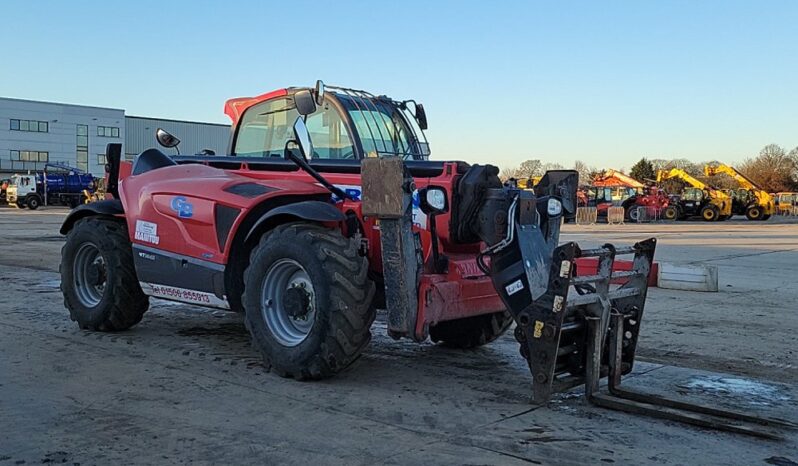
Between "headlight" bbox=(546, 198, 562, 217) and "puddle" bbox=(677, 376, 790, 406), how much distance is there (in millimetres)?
1560

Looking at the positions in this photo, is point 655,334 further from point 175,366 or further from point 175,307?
point 175,307

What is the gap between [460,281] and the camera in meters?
5.55

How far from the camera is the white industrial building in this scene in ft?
239

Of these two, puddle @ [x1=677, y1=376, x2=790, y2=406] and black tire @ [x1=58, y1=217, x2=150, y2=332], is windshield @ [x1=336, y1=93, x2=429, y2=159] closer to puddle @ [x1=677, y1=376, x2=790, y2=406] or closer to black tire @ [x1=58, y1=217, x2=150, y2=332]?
black tire @ [x1=58, y1=217, x2=150, y2=332]

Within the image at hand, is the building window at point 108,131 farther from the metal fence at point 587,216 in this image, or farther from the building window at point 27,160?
the metal fence at point 587,216

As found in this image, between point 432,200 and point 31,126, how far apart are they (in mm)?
77714

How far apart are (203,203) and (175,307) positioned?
325cm

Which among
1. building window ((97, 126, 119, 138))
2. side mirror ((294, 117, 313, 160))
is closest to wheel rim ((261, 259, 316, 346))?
side mirror ((294, 117, 313, 160))

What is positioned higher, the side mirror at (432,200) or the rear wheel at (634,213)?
the side mirror at (432,200)

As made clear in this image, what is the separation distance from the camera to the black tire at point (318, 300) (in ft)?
17.1

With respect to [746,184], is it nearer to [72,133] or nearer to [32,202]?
[32,202]

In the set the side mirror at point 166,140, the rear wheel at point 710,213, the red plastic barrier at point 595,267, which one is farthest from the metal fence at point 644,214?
the side mirror at point 166,140

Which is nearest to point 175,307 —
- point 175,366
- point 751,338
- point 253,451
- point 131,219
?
point 131,219

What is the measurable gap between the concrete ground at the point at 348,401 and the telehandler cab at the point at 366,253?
31cm
